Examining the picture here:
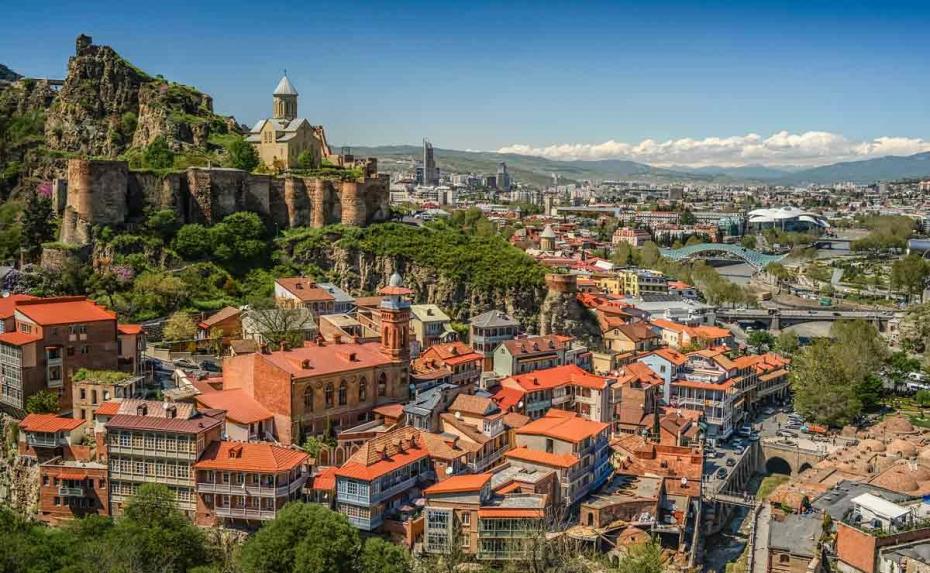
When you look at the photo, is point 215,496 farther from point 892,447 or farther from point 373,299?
point 892,447

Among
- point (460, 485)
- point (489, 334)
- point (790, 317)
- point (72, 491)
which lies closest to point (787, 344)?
point (790, 317)

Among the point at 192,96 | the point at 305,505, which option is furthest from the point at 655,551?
the point at 192,96

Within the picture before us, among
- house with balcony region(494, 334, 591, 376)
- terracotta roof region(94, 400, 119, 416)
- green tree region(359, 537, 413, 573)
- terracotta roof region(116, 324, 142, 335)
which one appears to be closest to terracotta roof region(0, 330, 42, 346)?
terracotta roof region(116, 324, 142, 335)

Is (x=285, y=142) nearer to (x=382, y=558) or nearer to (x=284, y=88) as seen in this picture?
(x=284, y=88)

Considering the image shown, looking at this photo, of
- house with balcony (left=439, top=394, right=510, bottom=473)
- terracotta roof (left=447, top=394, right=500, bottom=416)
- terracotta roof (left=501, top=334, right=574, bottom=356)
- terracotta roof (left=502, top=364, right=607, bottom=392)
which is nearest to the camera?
house with balcony (left=439, top=394, right=510, bottom=473)

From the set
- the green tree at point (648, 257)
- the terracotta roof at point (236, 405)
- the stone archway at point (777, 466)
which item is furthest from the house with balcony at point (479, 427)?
the green tree at point (648, 257)

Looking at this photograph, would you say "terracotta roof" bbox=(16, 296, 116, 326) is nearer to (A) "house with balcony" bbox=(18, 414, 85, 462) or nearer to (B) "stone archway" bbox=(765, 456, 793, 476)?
(A) "house with balcony" bbox=(18, 414, 85, 462)

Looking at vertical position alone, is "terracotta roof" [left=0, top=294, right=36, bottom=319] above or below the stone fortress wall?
below
